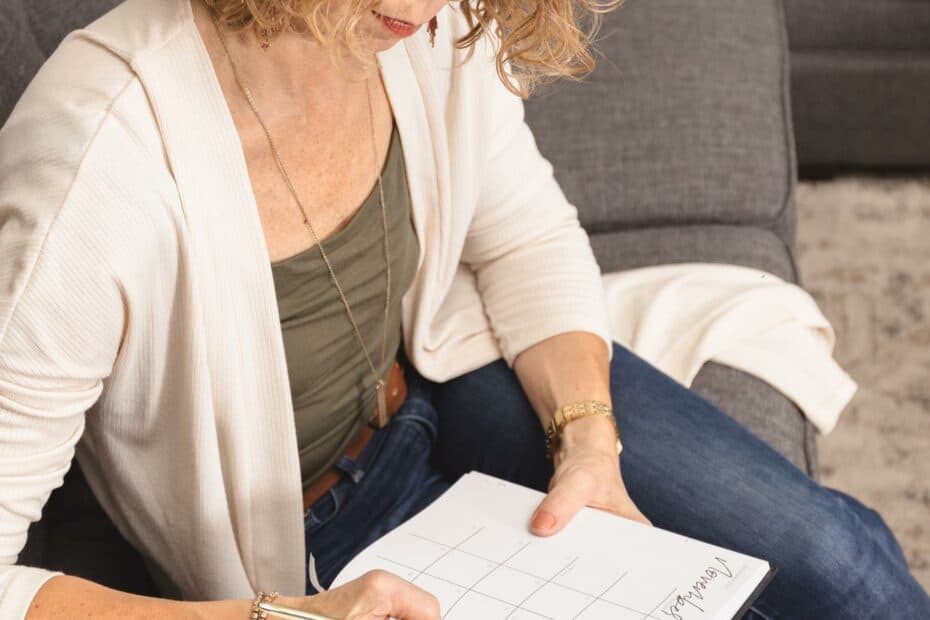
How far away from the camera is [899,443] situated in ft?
6.75

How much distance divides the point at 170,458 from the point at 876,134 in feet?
7.08

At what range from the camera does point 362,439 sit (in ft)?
4.02

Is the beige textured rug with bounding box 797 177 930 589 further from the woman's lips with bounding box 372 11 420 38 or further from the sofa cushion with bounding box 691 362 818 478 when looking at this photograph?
the woman's lips with bounding box 372 11 420 38

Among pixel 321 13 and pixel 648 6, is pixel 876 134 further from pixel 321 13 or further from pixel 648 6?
pixel 321 13

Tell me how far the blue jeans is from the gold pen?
271mm

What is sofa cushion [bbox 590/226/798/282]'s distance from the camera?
62.3 inches

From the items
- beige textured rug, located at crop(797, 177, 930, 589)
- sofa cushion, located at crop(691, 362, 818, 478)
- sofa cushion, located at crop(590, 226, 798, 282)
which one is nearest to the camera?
sofa cushion, located at crop(691, 362, 818, 478)

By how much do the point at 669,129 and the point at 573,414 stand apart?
69 cm

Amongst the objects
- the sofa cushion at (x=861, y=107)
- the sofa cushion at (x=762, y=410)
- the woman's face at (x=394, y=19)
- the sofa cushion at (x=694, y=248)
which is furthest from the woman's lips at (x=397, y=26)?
the sofa cushion at (x=861, y=107)

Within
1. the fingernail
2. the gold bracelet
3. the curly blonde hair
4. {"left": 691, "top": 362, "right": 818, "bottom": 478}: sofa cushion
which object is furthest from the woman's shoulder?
{"left": 691, "top": 362, "right": 818, "bottom": 478}: sofa cushion

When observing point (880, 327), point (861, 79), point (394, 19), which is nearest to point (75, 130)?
point (394, 19)

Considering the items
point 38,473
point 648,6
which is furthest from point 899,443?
point 38,473

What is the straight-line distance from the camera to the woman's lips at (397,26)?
0.92 metres

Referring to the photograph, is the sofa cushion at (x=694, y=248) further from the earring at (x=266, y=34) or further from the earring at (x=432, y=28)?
the earring at (x=266, y=34)
